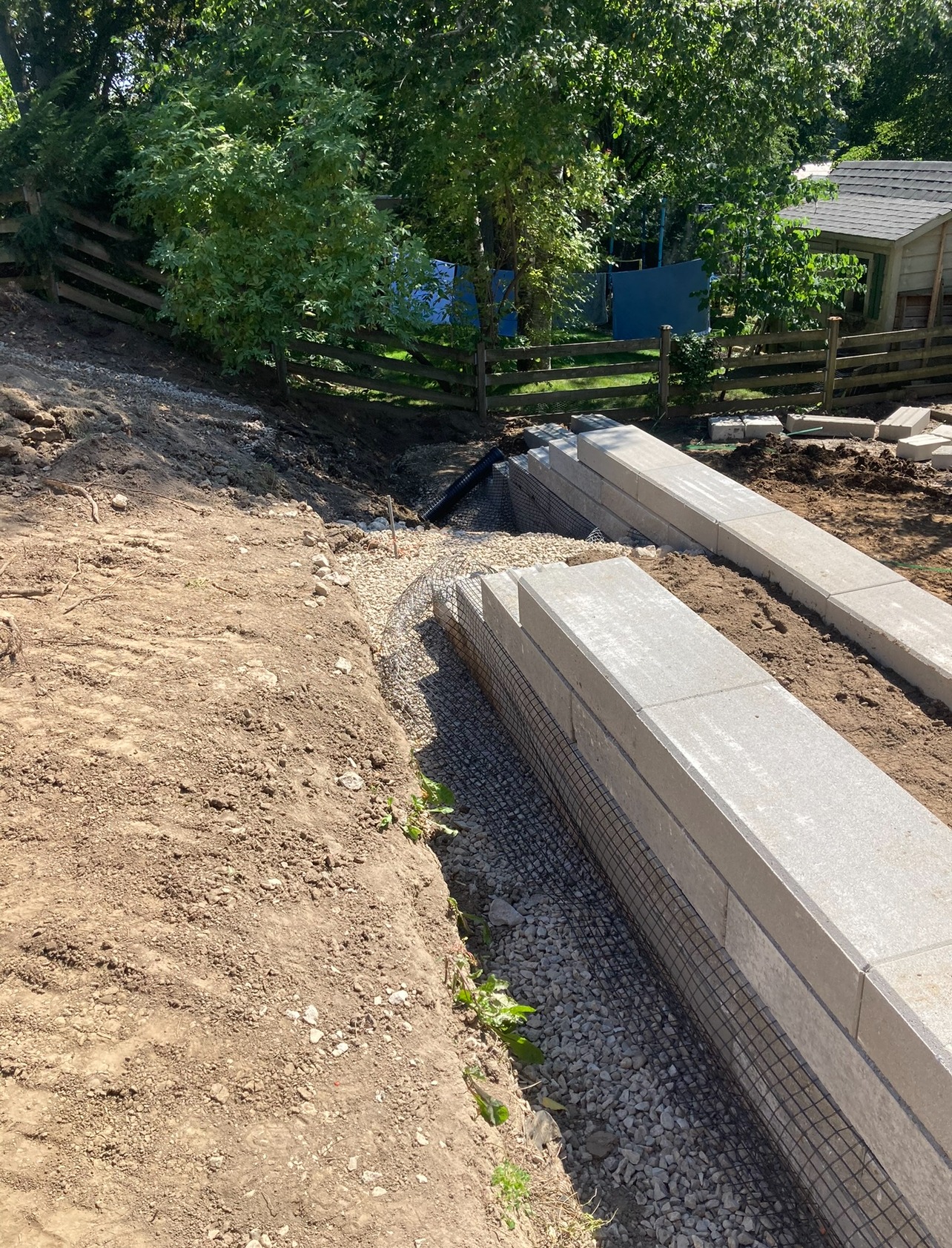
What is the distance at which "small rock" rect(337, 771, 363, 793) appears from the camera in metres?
5.07

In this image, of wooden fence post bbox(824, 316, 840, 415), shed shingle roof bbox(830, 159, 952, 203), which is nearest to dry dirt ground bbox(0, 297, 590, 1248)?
wooden fence post bbox(824, 316, 840, 415)

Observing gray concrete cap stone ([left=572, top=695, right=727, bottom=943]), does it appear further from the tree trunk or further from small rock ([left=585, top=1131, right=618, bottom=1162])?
the tree trunk

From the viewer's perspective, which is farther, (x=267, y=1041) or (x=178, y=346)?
(x=178, y=346)

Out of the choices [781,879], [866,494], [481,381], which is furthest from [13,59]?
[781,879]

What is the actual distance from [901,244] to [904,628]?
9848 mm

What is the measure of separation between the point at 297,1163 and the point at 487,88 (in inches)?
405

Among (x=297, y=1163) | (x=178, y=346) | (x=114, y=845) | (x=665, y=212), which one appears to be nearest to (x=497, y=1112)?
(x=297, y=1163)

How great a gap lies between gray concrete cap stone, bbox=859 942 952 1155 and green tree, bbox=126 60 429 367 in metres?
8.59

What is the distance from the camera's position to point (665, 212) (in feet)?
61.7

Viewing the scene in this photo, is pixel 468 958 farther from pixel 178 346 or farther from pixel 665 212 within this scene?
pixel 665 212

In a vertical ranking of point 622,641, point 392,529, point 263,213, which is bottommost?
point 392,529

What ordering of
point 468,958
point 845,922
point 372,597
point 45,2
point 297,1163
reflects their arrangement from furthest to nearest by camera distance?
point 45,2, point 372,597, point 468,958, point 845,922, point 297,1163

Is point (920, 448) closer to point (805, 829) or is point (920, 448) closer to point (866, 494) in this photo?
point (866, 494)

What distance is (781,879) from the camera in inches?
143
